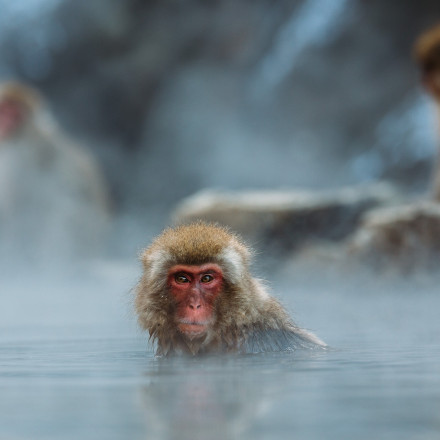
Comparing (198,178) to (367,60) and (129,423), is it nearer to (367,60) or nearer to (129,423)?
(367,60)

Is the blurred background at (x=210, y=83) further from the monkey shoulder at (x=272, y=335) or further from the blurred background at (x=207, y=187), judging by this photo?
the monkey shoulder at (x=272, y=335)

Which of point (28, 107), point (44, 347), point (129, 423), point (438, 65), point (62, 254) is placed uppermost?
point (28, 107)

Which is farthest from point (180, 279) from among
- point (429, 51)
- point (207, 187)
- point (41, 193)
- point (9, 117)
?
point (207, 187)

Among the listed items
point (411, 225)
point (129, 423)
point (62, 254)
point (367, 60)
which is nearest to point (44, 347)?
point (129, 423)

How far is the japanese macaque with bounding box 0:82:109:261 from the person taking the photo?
12984 millimetres

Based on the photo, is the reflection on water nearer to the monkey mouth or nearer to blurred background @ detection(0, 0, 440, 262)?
the monkey mouth

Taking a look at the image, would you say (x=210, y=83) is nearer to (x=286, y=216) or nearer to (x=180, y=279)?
(x=286, y=216)

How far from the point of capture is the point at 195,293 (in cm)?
354

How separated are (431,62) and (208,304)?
647 centimetres

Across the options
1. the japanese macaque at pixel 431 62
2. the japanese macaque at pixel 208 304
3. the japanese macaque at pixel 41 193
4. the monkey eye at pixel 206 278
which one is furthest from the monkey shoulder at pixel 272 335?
the japanese macaque at pixel 41 193

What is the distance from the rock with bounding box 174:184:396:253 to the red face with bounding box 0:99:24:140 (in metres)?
4.38

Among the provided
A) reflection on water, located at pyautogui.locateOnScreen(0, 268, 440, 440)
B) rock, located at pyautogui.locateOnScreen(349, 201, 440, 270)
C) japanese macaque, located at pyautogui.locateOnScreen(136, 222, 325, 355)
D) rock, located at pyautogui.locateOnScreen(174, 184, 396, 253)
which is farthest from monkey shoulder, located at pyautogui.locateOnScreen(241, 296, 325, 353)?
rock, located at pyautogui.locateOnScreen(174, 184, 396, 253)

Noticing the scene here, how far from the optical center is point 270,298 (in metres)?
Answer: 3.81

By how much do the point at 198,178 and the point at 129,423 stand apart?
50.9ft
